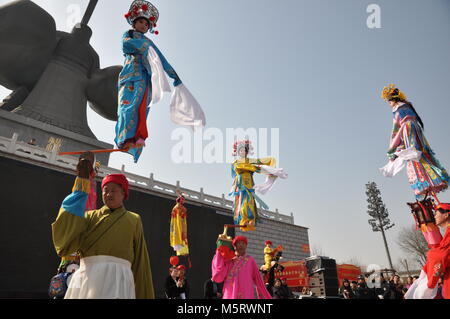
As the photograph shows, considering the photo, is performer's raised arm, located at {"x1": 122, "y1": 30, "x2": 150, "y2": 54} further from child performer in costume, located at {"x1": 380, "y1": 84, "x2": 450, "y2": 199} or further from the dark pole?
the dark pole

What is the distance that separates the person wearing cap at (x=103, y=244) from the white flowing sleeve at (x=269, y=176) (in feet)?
17.4

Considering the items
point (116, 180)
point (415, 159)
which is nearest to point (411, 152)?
point (415, 159)

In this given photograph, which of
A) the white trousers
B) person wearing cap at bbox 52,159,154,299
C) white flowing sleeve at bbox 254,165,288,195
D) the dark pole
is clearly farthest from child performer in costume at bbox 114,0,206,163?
the dark pole

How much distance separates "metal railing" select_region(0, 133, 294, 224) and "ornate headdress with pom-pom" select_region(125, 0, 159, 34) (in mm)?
9248

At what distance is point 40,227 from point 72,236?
10.2 m

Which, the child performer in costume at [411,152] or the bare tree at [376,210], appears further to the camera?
the bare tree at [376,210]

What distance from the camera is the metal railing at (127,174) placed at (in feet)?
35.0

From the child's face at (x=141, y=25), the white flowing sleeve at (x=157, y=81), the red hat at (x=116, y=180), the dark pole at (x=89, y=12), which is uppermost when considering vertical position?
the dark pole at (x=89, y=12)

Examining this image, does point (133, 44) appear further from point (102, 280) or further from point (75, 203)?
point (102, 280)

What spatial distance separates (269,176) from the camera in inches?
288

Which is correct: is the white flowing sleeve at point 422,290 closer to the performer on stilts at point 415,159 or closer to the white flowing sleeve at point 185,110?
the performer on stilts at point 415,159

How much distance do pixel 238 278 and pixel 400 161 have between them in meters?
3.02

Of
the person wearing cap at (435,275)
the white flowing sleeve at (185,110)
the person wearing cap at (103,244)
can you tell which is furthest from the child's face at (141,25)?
the person wearing cap at (435,275)

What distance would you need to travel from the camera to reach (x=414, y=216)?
345cm
